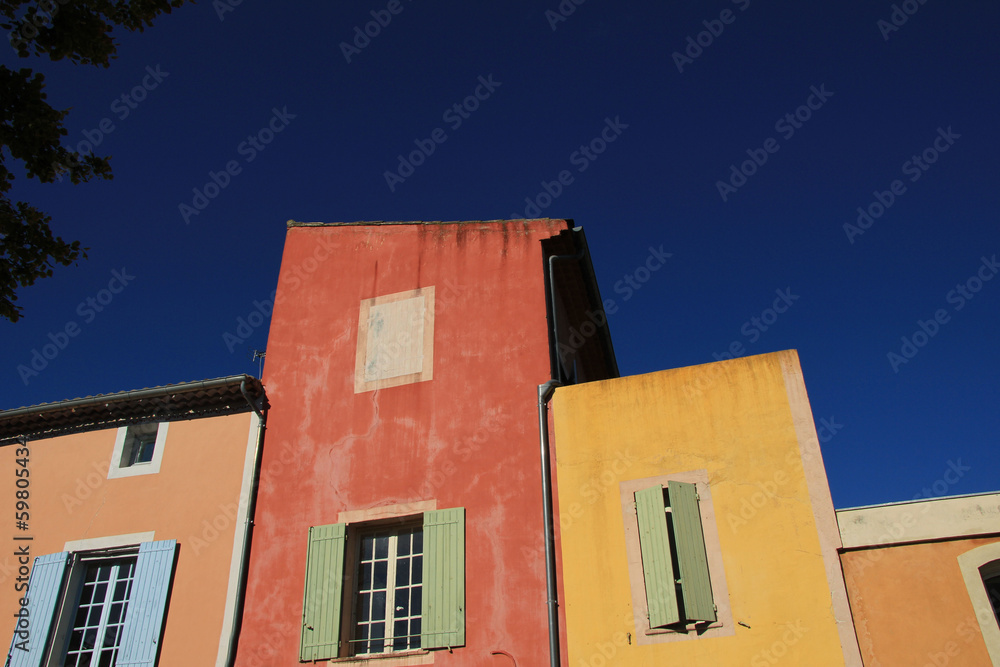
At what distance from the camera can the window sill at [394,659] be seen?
908 cm

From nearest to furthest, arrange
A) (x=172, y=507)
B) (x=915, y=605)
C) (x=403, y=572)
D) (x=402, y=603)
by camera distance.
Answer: (x=915, y=605), (x=402, y=603), (x=403, y=572), (x=172, y=507)

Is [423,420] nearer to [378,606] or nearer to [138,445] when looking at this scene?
[378,606]

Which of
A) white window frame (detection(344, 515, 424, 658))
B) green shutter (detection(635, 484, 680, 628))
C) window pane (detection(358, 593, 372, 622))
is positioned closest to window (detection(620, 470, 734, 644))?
green shutter (detection(635, 484, 680, 628))

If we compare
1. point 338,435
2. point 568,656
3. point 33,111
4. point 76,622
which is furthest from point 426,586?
point 33,111

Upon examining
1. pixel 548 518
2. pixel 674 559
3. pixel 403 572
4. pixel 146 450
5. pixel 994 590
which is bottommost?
pixel 994 590

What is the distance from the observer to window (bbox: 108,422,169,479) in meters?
11.4

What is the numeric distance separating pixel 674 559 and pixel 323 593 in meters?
4.11

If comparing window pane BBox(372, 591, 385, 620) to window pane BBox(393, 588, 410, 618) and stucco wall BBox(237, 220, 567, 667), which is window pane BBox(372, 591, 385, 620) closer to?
window pane BBox(393, 588, 410, 618)

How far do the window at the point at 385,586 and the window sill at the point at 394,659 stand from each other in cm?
10

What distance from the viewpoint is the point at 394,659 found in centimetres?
914

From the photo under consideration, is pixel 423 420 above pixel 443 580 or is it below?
above

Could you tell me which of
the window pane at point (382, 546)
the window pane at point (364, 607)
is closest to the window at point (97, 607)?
the window pane at point (364, 607)

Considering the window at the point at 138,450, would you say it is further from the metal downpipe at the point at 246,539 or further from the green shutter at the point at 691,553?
the green shutter at the point at 691,553

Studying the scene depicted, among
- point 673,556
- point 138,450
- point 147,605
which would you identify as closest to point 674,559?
point 673,556
